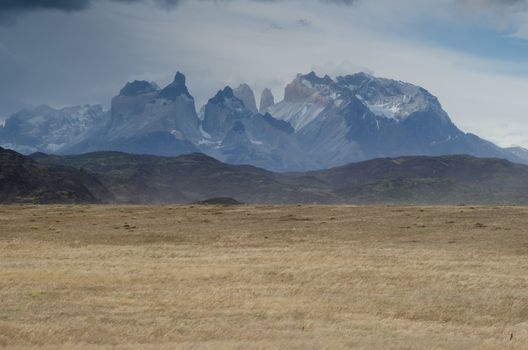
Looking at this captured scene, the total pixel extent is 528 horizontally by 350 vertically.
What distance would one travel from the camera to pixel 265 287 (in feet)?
135

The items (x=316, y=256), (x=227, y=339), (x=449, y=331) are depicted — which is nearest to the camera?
(x=227, y=339)

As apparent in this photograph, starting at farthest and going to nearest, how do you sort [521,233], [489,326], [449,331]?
1. [521,233]
2. [489,326]
3. [449,331]


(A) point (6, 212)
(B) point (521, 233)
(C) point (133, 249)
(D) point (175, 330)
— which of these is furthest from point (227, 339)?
(A) point (6, 212)

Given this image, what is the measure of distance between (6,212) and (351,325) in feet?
299

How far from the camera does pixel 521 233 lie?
7369 centimetres

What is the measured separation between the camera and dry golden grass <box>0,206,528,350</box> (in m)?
27.0

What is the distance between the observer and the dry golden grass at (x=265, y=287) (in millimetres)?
26953

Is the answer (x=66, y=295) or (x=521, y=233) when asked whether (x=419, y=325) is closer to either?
(x=66, y=295)

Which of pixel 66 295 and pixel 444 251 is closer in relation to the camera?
pixel 66 295

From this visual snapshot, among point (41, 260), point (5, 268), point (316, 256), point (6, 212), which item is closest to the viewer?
point (5, 268)

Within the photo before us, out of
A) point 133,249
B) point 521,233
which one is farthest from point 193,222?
point 521,233

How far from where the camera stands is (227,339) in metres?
26.1

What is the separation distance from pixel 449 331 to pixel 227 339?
969 cm

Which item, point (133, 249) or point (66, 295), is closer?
point (66, 295)
